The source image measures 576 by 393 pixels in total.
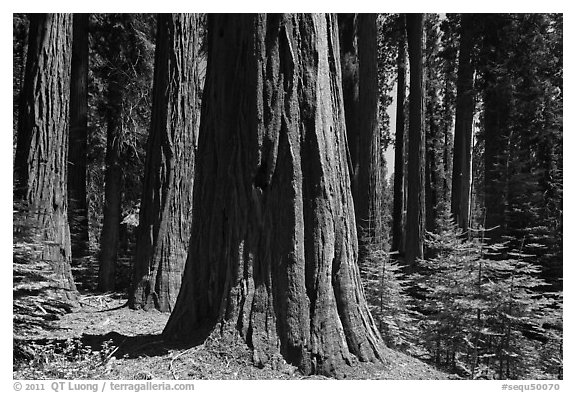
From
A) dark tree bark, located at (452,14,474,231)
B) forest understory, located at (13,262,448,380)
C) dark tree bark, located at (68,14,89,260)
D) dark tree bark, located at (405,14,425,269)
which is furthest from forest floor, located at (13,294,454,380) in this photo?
dark tree bark, located at (452,14,474,231)

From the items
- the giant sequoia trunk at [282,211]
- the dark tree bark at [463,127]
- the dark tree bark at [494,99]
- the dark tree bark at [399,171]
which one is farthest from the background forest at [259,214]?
the dark tree bark at [463,127]

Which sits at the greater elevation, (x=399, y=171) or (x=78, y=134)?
(x=78, y=134)

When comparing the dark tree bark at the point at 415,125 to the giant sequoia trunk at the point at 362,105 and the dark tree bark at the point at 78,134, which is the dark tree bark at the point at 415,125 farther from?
the dark tree bark at the point at 78,134

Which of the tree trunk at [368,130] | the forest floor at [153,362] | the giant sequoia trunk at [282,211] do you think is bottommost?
the forest floor at [153,362]


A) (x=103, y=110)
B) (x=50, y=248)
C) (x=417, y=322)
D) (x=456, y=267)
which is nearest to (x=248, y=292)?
(x=456, y=267)

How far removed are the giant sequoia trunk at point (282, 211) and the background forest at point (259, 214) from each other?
2 cm

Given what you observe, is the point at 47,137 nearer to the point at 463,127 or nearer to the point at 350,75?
the point at 350,75

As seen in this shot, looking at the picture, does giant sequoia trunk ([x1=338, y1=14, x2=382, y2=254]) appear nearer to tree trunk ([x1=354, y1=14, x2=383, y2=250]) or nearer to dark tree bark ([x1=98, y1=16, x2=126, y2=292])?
tree trunk ([x1=354, y1=14, x2=383, y2=250])

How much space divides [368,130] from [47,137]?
6.52 metres

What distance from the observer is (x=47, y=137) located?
27.5 ft

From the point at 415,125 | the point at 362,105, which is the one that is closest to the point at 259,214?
the point at 362,105

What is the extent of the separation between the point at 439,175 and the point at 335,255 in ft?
77.9

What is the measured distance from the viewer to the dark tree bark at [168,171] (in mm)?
7828
